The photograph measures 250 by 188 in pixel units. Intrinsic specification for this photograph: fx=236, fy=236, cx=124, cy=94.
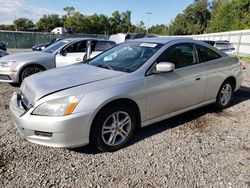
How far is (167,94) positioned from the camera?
143 inches

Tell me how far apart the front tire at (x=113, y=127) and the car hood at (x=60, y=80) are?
18.9 inches

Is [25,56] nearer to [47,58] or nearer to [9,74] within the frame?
[47,58]

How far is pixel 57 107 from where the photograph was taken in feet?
9.07

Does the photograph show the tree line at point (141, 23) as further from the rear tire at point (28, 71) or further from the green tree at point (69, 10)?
the rear tire at point (28, 71)

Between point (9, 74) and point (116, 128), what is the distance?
4203 millimetres

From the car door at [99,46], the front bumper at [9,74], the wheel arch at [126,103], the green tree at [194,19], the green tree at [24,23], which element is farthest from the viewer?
the green tree at [24,23]

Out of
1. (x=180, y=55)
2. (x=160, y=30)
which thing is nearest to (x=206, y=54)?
(x=180, y=55)

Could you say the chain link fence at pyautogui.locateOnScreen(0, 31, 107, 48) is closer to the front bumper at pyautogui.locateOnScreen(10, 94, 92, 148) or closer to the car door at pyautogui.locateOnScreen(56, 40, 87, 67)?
the car door at pyautogui.locateOnScreen(56, 40, 87, 67)

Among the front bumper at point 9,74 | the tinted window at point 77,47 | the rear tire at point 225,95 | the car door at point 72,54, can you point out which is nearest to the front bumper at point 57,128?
the rear tire at point 225,95

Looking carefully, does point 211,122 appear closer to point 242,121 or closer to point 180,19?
point 242,121

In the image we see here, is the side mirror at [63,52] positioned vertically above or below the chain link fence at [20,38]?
above

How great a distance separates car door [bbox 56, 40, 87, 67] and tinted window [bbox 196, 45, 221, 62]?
3776mm

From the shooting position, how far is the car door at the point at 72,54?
270 inches

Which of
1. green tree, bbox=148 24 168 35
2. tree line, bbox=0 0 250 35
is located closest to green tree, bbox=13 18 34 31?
tree line, bbox=0 0 250 35
